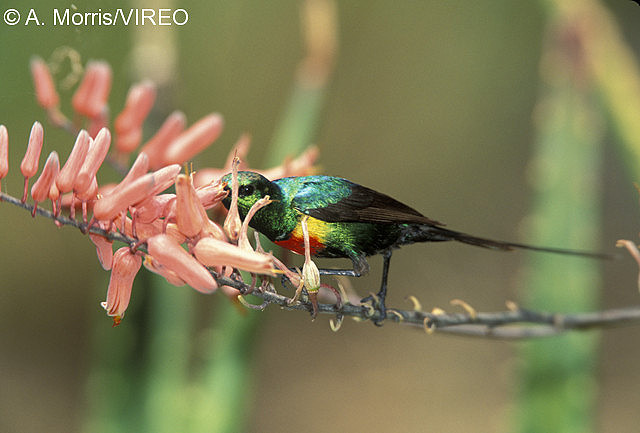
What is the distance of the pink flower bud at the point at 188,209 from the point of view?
1.16ft

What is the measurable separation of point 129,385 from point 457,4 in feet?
5.13

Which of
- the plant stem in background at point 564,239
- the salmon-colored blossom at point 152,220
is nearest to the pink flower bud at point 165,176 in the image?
the salmon-colored blossom at point 152,220

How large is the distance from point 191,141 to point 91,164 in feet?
0.67

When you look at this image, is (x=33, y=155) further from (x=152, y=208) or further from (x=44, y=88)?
(x=44, y=88)

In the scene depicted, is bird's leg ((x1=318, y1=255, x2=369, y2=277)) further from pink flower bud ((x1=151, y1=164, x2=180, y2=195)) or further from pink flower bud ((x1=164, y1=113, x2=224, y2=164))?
pink flower bud ((x1=164, y1=113, x2=224, y2=164))

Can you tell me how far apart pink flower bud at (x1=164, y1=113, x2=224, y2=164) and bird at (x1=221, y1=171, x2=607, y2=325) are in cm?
22

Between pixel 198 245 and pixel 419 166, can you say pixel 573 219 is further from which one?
pixel 198 245

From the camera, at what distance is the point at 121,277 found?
40cm

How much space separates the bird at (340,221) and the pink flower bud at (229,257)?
0.02m

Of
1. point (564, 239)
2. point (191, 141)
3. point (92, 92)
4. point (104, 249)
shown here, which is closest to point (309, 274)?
point (104, 249)

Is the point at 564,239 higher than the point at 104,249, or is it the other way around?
the point at 564,239

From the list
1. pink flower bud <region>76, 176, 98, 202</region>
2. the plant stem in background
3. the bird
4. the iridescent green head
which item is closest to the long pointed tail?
the bird

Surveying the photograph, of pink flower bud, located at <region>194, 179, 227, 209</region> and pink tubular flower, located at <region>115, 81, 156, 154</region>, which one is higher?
pink tubular flower, located at <region>115, 81, 156, 154</region>

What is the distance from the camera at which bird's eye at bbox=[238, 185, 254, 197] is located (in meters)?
0.35
